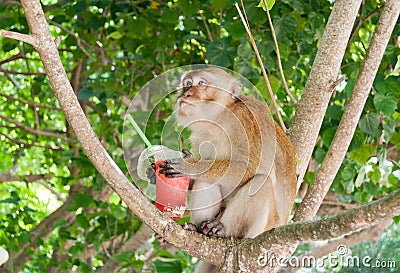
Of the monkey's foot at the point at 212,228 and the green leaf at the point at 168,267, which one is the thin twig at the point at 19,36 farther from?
the green leaf at the point at 168,267

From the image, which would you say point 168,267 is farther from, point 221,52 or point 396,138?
point 396,138

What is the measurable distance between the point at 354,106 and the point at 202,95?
57cm

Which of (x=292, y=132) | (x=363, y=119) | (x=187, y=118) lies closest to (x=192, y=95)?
(x=187, y=118)

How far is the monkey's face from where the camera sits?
199cm

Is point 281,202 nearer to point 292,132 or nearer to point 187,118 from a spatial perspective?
point 292,132

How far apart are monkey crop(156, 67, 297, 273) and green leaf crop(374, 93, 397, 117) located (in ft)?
2.20

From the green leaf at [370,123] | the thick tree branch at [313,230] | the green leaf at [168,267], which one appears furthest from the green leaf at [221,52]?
the thick tree branch at [313,230]

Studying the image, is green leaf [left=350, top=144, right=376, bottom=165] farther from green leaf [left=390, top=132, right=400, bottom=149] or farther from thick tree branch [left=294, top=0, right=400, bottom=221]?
thick tree branch [left=294, top=0, right=400, bottom=221]

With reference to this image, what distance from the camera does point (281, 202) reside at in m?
2.16

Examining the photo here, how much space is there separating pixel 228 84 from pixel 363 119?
1015mm

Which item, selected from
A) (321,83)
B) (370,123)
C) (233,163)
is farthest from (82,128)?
(370,123)

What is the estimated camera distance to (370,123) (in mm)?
2869

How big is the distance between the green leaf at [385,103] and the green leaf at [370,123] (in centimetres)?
16

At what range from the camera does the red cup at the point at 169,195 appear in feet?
6.00
